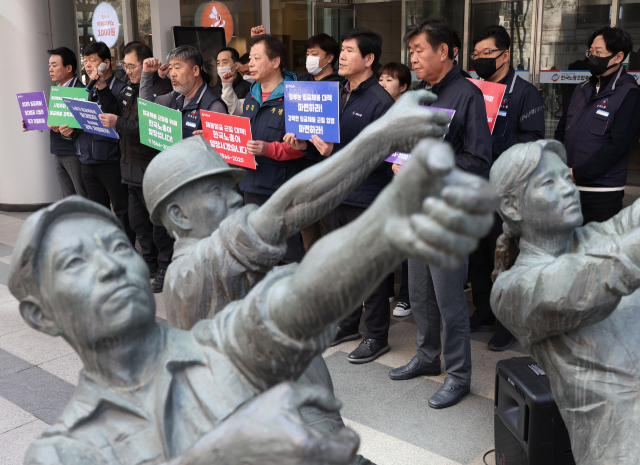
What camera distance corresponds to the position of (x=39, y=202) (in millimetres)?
8164

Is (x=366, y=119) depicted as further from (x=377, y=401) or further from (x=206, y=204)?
(x=206, y=204)

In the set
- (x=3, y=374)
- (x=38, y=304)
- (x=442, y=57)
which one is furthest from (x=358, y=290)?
(x=3, y=374)

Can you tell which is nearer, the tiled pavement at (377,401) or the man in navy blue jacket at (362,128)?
the tiled pavement at (377,401)

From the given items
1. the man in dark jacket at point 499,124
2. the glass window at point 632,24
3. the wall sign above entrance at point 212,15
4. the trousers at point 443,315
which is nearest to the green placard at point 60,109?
the man in dark jacket at point 499,124

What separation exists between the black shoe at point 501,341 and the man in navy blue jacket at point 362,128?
675 millimetres

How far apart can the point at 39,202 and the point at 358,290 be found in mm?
8081

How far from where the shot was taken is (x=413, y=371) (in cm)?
374

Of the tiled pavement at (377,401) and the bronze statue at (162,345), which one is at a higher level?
the bronze statue at (162,345)

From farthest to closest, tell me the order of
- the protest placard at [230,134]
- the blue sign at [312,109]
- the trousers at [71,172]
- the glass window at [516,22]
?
1. the glass window at [516,22]
2. the trousers at [71,172]
3. the protest placard at [230,134]
4. the blue sign at [312,109]

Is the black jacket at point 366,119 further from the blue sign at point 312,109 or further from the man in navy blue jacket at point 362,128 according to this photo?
the blue sign at point 312,109

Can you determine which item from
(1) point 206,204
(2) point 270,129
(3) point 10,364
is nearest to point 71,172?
(3) point 10,364

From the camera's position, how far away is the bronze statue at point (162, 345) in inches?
38.9

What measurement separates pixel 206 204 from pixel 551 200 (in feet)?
3.14

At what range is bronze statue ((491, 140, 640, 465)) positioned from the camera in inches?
66.8
